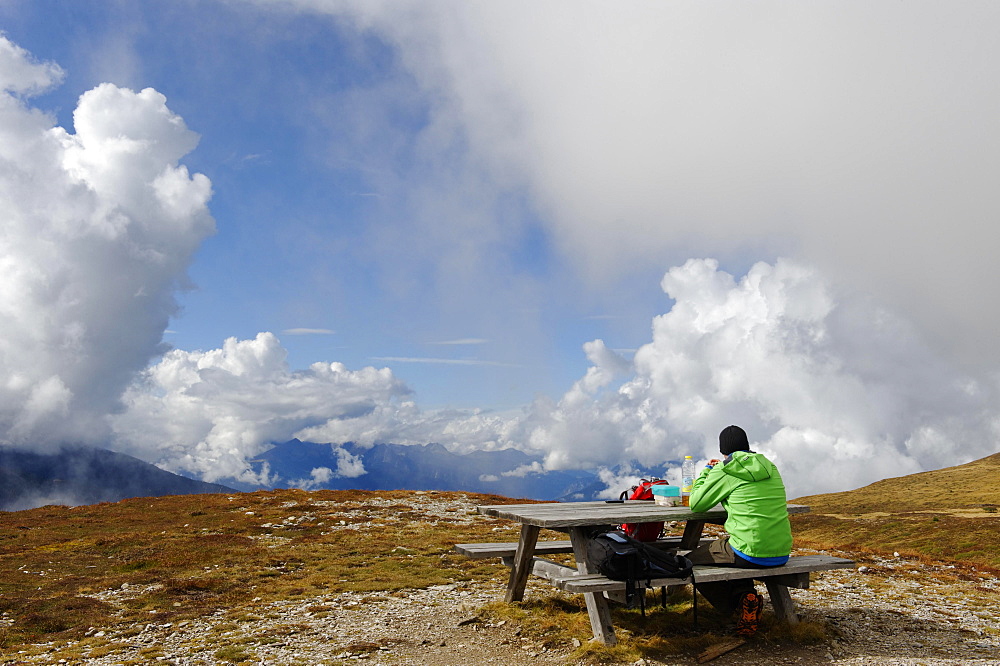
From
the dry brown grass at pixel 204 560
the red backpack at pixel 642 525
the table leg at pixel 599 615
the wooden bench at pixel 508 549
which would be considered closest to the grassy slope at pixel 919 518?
the red backpack at pixel 642 525

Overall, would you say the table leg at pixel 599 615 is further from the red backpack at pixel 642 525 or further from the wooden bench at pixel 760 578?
the red backpack at pixel 642 525

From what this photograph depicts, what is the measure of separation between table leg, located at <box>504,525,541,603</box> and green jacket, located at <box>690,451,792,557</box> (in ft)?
8.51

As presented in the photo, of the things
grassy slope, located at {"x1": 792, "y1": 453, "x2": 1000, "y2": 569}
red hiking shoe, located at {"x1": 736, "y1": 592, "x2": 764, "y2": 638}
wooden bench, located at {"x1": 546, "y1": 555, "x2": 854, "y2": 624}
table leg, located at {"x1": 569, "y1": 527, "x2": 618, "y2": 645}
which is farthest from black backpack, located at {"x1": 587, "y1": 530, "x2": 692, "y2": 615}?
grassy slope, located at {"x1": 792, "y1": 453, "x2": 1000, "y2": 569}

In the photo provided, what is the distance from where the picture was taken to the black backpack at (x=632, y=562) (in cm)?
769

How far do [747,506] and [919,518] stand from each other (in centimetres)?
4231

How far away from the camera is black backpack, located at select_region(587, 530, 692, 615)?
7688 millimetres

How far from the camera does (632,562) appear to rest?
7711 mm

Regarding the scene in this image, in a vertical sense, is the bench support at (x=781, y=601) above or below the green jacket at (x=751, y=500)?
below

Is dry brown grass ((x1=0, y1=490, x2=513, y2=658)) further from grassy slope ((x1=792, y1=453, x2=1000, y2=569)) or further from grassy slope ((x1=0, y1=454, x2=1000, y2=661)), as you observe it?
grassy slope ((x1=792, y1=453, x2=1000, y2=569))

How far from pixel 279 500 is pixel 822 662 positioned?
34.1 m

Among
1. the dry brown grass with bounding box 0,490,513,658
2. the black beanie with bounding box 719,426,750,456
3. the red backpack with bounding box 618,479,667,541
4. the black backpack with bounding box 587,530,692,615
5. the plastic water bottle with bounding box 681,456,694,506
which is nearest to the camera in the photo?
the black backpack with bounding box 587,530,692,615

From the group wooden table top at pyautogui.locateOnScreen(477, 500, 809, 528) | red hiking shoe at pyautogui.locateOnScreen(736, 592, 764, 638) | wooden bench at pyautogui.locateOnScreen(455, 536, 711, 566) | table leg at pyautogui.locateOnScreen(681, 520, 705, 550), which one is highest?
wooden table top at pyautogui.locateOnScreen(477, 500, 809, 528)

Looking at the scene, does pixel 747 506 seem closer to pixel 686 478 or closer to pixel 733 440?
pixel 733 440

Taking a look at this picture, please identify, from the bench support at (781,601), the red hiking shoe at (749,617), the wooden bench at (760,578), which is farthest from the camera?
the bench support at (781,601)
